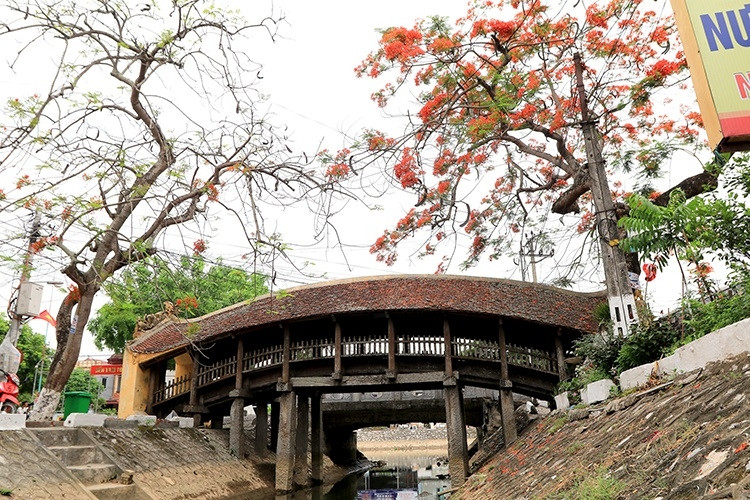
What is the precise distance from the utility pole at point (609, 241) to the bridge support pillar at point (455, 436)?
509 centimetres

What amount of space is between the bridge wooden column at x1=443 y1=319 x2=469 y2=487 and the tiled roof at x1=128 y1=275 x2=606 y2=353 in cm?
97

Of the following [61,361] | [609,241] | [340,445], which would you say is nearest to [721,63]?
[609,241]

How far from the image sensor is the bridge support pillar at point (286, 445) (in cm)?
1485

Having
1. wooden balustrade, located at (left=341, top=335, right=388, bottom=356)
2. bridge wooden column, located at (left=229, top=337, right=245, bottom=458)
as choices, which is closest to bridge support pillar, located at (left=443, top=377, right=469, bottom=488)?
wooden balustrade, located at (left=341, top=335, right=388, bottom=356)

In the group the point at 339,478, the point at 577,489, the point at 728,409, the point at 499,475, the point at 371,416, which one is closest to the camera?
the point at 728,409

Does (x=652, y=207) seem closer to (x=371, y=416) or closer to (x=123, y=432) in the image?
(x=123, y=432)

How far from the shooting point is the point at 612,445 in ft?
17.6

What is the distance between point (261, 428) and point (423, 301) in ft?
25.9

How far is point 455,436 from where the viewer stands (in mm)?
14266

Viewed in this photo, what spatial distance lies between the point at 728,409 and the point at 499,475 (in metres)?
5.93

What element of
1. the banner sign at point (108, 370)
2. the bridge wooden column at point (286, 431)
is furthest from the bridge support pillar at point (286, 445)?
the banner sign at point (108, 370)

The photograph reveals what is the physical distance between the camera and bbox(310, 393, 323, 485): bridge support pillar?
1878cm

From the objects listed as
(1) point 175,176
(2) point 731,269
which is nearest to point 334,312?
(1) point 175,176

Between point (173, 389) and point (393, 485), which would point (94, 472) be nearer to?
point (173, 389)
